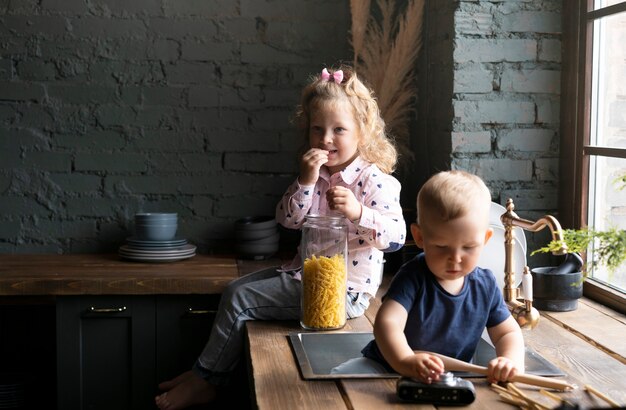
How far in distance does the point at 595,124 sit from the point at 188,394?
5.27ft

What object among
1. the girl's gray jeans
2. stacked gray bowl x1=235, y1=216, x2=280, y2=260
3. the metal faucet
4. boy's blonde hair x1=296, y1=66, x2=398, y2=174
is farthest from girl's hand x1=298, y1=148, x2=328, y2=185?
stacked gray bowl x1=235, y1=216, x2=280, y2=260

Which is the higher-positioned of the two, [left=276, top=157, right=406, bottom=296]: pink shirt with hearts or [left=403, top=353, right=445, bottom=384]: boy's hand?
[left=276, top=157, right=406, bottom=296]: pink shirt with hearts

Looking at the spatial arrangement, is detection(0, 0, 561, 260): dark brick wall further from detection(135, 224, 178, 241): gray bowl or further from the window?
the window

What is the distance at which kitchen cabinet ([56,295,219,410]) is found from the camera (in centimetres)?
304

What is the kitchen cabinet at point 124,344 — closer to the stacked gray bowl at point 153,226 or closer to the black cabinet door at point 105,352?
the black cabinet door at point 105,352

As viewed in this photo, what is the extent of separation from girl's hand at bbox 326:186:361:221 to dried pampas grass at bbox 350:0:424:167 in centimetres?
90

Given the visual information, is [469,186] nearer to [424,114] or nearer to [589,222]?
[589,222]

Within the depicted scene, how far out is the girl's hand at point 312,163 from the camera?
271cm

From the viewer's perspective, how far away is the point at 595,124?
2.90 meters

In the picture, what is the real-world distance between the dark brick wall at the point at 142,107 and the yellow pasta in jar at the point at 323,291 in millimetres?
1251

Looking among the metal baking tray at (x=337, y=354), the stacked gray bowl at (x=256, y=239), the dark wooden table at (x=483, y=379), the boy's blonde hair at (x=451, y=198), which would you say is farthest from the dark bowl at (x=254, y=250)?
the boy's blonde hair at (x=451, y=198)

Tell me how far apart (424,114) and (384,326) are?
1.70 metres

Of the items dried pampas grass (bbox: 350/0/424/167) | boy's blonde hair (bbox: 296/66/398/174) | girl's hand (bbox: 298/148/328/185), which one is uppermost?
dried pampas grass (bbox: 350/0/424/167)

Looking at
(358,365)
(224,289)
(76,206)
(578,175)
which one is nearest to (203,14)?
(76,206)
